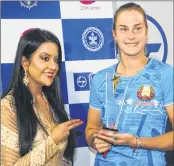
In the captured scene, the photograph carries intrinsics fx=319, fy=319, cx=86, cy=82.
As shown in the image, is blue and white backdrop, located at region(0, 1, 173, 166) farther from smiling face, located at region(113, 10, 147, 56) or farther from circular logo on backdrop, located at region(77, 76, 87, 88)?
smiling face, located at region(113, 10, 147, 56)

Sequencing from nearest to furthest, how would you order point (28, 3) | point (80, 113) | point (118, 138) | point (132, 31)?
point (118, 138) → point (132, 31) → point (28, 3) → point (80, 113)

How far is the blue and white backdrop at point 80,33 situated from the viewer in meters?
1.76

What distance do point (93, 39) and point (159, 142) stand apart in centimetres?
79

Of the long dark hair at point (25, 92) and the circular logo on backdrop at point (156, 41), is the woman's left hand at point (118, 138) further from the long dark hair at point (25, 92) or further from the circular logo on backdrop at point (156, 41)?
the circular logo on backdrop at point (156, 41)

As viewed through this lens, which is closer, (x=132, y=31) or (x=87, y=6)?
(x=132, y=31)

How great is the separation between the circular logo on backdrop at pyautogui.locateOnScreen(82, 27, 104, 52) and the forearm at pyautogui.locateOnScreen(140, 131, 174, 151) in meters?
0.73

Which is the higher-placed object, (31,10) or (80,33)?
(31,10)

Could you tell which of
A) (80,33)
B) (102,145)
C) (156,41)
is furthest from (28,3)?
(102,145)

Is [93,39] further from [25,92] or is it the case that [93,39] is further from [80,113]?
[25,92]

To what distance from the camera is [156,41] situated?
1.94m

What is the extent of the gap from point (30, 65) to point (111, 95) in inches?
15.5

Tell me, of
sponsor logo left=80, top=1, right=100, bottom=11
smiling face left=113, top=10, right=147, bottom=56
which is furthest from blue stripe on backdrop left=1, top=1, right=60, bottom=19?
smiling face left=113, top=10, right=147, bottom=56

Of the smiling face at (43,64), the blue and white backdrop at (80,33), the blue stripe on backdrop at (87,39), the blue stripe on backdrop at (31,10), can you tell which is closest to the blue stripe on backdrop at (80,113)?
the blue and white backdrop at (80,33)

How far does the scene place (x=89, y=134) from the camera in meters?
1.54
